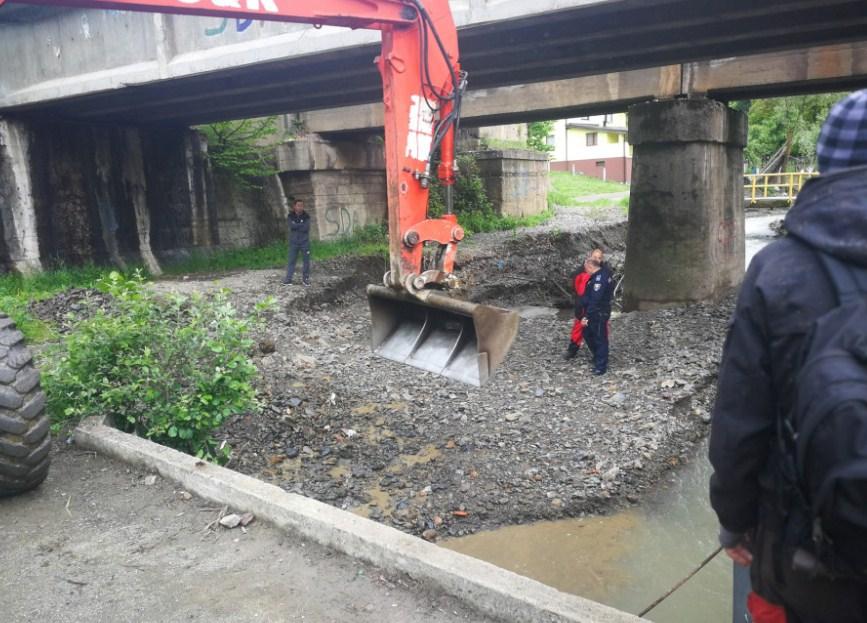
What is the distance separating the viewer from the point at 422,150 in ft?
19.9

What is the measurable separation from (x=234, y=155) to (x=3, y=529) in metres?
13.7

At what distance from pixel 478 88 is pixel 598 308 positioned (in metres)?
5.16

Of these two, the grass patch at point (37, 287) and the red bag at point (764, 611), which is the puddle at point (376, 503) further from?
the grass patch at point (37, 287)

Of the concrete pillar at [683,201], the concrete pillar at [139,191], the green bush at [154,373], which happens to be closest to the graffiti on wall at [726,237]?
the concrete pillar at [683,201]

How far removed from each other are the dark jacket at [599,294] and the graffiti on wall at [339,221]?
33.7ft

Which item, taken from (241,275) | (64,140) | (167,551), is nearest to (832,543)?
(167,551)

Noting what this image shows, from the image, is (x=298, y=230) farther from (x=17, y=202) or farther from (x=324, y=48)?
(x=17, y=202)

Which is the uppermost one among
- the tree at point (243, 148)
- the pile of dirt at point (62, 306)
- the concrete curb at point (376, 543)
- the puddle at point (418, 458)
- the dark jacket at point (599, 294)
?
the tree at point (243, 148)

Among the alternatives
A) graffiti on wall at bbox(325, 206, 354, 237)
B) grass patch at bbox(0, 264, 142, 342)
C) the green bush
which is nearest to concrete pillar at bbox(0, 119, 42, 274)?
grass patch at bbox(0, 264, 142, 342)

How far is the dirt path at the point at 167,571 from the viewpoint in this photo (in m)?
2.87

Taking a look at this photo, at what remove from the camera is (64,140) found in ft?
42.7

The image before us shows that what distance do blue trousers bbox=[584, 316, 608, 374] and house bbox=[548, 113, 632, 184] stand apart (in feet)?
145

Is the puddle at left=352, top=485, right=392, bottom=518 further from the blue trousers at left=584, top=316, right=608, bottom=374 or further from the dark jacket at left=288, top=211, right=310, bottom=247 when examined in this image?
the dark jacket at left=288, top=211, right=310, bottom=247

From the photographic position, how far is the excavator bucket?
6320 mm
